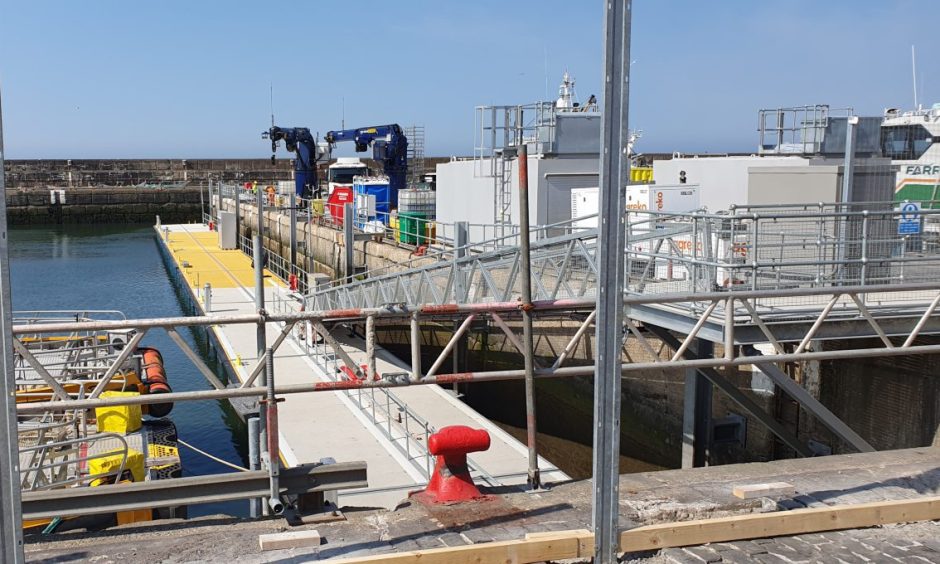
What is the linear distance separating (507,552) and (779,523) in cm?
223

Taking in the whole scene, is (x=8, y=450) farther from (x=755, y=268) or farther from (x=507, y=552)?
(x=755, y=268)

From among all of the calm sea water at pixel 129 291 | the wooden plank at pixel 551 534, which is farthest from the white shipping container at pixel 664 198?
the wooden plank at pixel 551 534

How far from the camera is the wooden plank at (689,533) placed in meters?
6.04

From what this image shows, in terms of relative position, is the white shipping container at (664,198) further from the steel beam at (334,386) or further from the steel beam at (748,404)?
the steel beam at (334,386)

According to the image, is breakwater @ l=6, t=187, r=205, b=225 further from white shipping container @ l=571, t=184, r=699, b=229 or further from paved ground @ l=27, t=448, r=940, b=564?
paved ground @ l=27, t=448, r=940, b=564

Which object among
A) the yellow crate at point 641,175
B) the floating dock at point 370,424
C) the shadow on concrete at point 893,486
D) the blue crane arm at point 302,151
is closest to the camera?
the shadow on concrete at point 893,486

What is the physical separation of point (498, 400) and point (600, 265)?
1657 cm

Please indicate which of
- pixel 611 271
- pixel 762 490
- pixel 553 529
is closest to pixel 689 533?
pixel 553 529

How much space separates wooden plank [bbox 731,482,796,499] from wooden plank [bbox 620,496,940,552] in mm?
364

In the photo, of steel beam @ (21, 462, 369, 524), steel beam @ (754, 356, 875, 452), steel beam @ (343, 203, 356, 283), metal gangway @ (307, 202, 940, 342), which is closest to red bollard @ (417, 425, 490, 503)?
steel beam @ (21, 462, 369, 524)

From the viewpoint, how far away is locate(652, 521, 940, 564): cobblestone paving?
641cm

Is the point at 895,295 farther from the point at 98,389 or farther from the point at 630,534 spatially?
the point at 98,389

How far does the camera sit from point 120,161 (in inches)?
3701

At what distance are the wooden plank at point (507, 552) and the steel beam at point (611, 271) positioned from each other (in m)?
0.15
